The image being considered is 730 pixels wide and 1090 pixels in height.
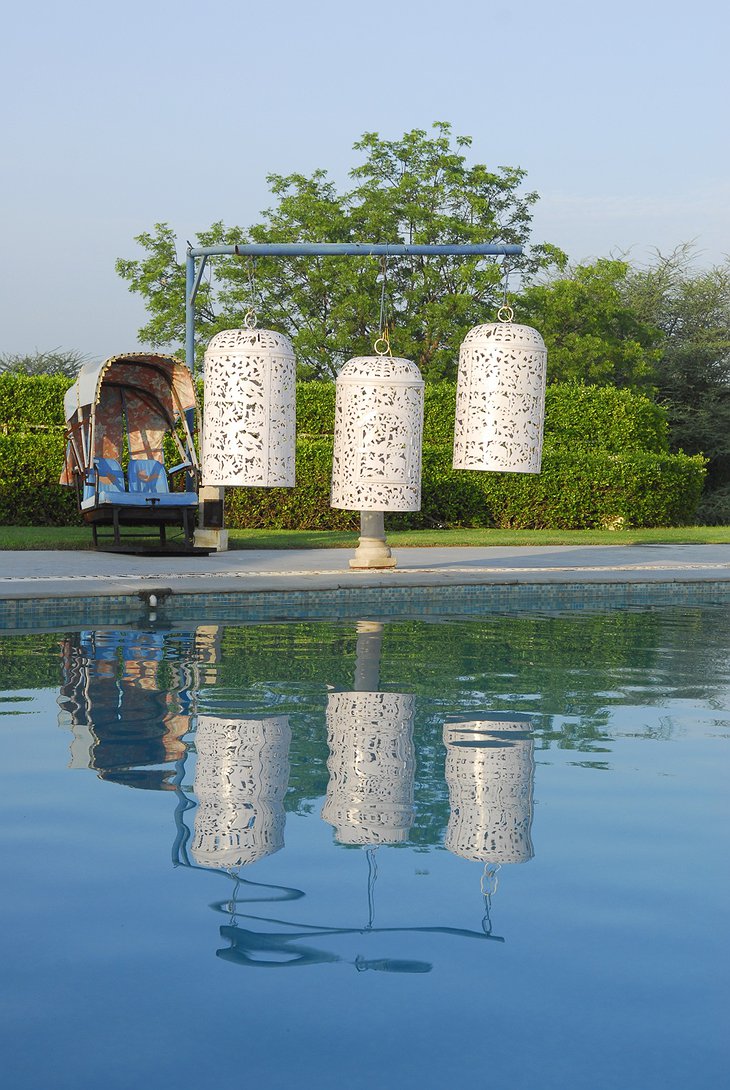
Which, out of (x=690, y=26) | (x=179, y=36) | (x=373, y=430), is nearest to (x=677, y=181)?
(x=690, y=26)

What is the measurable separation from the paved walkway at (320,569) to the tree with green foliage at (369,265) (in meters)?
15.0

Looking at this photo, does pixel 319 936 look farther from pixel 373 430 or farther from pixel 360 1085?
pixel 373 430

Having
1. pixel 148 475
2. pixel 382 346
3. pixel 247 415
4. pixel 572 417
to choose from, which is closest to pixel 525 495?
pixel 572 417

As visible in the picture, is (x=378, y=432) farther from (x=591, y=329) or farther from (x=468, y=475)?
(x=591, y=329)

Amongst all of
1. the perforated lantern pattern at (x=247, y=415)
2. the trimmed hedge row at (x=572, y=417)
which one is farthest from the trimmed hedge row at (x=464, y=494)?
the perforated lantern pattern at (x=247, y=415)

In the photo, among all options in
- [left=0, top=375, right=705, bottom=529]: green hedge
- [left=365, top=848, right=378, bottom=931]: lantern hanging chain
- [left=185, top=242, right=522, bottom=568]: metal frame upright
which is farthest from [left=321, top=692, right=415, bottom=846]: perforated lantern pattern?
[left=0, top=375, right=705, bottom=529]: green hedge

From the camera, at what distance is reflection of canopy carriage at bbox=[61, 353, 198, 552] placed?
1628 cm

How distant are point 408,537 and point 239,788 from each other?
575 inches

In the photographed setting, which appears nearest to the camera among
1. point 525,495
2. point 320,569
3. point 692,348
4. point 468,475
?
Answer: point 320,569

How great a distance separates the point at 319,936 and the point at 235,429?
8498mm

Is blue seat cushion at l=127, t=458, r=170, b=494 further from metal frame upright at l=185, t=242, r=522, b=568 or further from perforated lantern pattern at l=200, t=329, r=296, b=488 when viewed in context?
perforated lantern pattern at l=200, t=329, r=296, b=488

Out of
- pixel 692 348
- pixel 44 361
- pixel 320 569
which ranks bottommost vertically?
pixel 320 569

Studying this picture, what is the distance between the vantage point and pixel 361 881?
4.46 metres

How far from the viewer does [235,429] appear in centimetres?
1212
